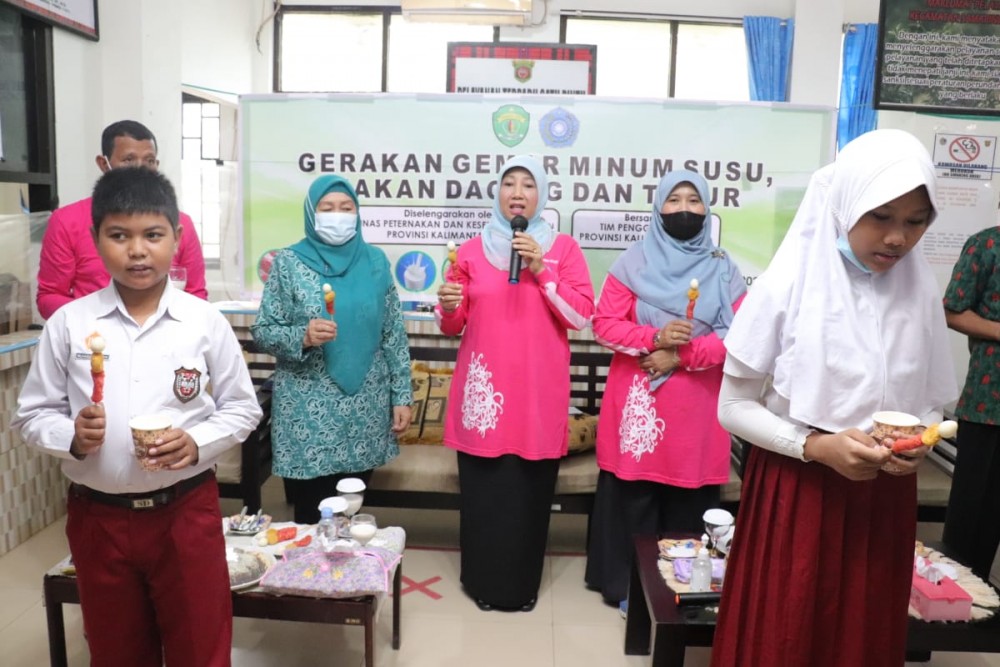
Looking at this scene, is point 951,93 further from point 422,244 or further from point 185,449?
point 185,449

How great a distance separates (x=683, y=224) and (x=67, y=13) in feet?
9.91

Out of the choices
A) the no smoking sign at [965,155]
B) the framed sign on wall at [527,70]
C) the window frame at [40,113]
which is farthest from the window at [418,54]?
the no smoking sign at [965,155]

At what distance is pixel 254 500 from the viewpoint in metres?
3.03

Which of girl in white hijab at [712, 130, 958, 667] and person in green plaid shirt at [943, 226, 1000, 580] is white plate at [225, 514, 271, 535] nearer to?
girl in white hijab at [712, 130, 958, 667]

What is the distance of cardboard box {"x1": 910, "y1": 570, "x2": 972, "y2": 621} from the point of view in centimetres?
202

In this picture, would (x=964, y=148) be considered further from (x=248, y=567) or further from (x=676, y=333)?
(x=248, y=567)

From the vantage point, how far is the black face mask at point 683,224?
100 inches

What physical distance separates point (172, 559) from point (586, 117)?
111 inches

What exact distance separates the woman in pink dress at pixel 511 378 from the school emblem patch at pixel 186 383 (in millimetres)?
1049

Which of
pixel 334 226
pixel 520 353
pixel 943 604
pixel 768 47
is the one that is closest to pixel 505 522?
pixel 520 353

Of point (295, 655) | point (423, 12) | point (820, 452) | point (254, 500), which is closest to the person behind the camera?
point (820, 452)

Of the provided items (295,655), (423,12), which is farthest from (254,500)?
(423,12)

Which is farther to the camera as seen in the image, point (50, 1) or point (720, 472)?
point (50, 1)

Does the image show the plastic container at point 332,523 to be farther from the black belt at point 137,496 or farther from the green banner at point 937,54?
the green banner at point 937,54
